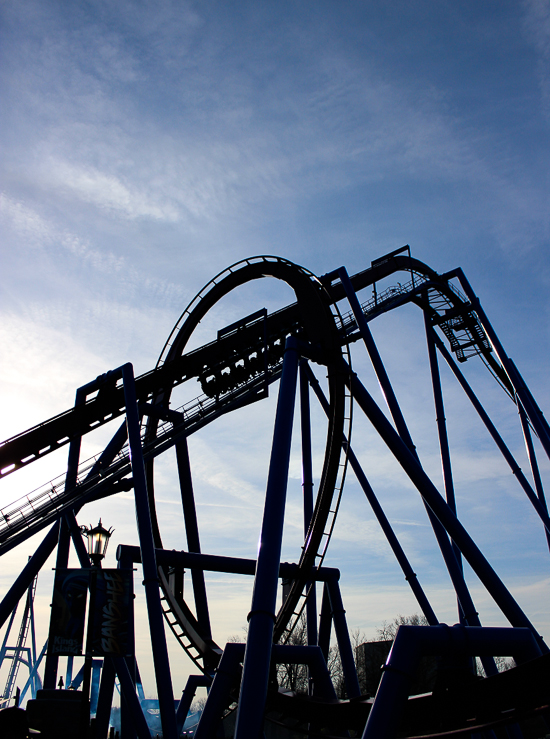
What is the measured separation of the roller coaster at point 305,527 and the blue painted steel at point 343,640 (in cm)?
3

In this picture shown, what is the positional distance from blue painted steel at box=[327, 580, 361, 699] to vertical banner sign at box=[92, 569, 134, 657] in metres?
4.13

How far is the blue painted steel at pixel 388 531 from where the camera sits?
35.4 feet

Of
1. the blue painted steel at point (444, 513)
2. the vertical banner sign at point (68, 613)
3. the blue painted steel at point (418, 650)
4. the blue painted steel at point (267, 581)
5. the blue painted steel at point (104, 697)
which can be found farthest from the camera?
the blue painted steel at point (104, 697)

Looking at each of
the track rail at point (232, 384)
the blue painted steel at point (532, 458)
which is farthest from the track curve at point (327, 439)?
the blue painted steel at point (532, 458)

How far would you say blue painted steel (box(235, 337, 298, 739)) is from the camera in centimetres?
487

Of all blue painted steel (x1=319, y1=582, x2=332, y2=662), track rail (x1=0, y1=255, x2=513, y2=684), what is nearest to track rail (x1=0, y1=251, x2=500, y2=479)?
track rail (x1=0, y1=255, x2=513, y2=684)

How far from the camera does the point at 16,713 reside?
12.9ft

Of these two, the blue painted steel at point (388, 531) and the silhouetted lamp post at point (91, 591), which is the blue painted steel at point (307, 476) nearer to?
the blue painted steel at point (388, 531)

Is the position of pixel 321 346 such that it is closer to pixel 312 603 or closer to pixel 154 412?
pixel 154 412

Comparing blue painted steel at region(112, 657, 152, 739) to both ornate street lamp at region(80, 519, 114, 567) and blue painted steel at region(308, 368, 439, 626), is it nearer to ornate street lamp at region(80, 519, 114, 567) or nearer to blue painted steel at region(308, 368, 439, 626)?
ornate street lamp at region(80, 519, 114, 567)

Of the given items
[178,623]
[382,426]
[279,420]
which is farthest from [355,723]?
[178,623]

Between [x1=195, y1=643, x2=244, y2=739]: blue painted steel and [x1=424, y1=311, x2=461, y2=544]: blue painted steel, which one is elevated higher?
[x1=424, y1=311, x2=461, y2=544]: blue painted steel

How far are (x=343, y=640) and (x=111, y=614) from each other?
4.85m

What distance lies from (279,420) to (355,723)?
359 cm
